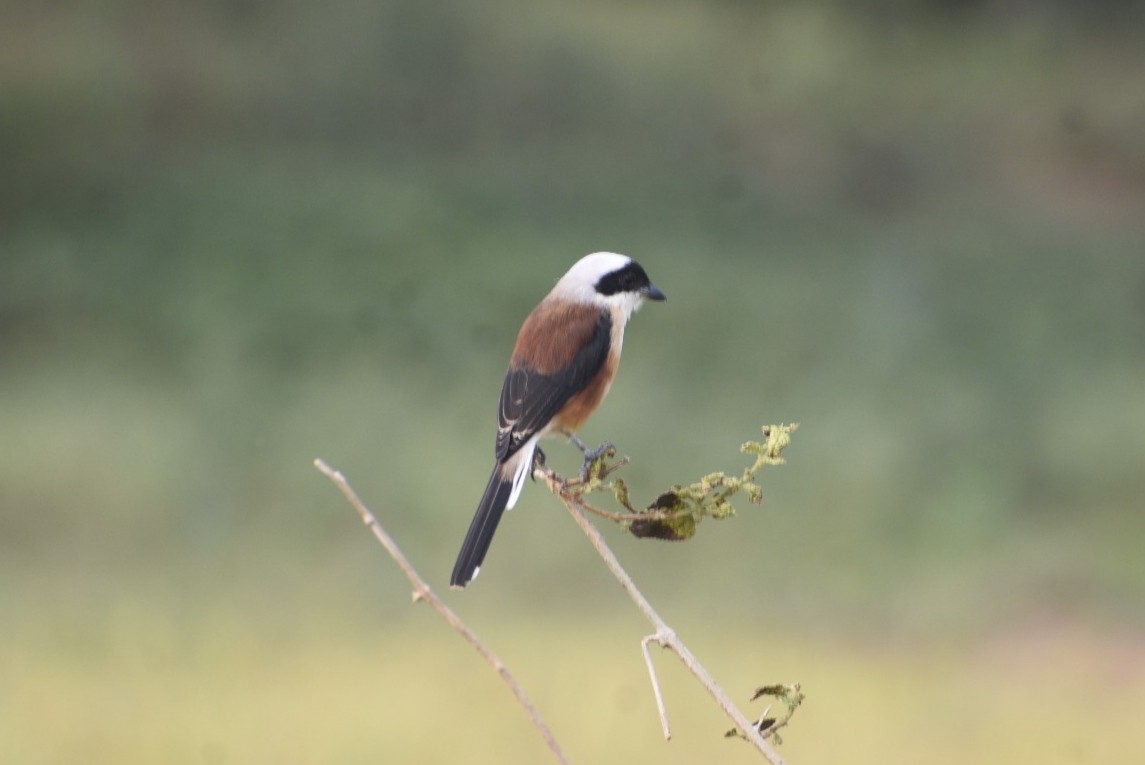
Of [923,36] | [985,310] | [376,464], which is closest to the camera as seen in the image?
[376,464]

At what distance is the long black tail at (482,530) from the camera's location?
1617 millimetres

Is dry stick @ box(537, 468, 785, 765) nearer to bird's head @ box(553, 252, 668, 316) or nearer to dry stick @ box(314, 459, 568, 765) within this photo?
dry stick @ box(314, 459, 568, 765)

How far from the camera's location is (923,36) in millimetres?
7668

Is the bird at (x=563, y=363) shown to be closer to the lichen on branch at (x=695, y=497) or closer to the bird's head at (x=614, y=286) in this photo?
the bird's head at (x=614, y=286)

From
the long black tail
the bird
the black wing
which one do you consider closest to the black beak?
the bird

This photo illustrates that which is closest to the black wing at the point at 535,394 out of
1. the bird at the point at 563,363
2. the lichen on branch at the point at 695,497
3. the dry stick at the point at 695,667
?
the bird at the point at 563,363

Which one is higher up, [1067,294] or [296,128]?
[296,128]

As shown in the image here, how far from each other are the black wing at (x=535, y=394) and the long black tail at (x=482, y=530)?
63 mm

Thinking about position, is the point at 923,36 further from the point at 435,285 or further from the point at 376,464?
the point at 376,464

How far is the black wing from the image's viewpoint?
7.07 feet

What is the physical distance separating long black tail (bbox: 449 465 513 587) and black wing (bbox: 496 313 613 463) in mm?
63

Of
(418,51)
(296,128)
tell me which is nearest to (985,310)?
(418,51)

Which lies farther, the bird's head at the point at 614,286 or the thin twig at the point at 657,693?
the bird's head at the point at 614,286

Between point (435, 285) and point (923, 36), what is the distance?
3.33m
